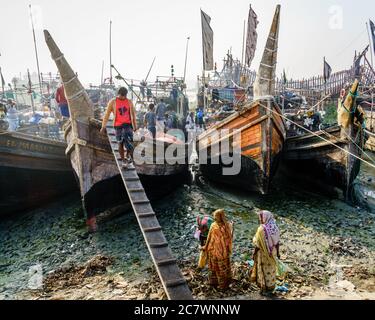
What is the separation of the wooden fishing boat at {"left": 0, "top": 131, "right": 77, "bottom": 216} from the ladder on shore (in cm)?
340

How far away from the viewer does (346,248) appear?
686 centimetres

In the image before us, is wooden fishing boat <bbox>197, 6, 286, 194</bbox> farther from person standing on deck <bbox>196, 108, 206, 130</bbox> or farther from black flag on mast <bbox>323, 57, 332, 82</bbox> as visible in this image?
black flag on mast <bbox>323, 57, 332, 82</bbox>

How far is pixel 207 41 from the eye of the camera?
12391 mm

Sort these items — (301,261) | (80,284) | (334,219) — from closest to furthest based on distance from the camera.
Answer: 1. (80,284)
2. (301,261)
3. (334,219)

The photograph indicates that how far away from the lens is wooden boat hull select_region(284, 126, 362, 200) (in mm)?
9539

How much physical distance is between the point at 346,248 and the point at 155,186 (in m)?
5.53

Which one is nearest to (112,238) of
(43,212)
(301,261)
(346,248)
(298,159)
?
(43,212)

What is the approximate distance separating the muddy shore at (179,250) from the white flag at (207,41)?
5.63m

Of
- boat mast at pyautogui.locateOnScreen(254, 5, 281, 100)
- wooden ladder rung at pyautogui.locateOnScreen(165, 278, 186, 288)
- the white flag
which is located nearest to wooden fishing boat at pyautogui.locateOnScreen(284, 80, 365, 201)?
boat mast at pyautogui.locateOnScreen(254, 5, 281, 100)

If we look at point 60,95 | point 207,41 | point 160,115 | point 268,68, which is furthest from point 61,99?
point 268,68

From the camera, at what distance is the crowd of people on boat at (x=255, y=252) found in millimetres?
4801

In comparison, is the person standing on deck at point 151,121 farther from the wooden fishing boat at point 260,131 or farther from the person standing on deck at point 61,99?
the person standing on deck at point 61,99
